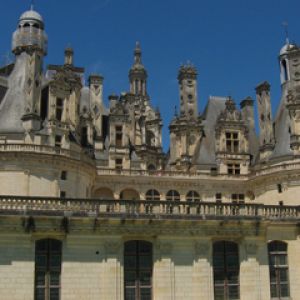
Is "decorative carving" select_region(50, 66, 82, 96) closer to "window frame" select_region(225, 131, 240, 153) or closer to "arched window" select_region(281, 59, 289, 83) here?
"window frame" select_region(225, 131, 240, 153)

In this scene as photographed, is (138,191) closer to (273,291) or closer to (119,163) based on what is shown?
(119,163)

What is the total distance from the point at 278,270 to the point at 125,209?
7739 mm

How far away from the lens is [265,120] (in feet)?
130

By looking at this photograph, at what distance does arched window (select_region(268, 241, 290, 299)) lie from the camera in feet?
78.7

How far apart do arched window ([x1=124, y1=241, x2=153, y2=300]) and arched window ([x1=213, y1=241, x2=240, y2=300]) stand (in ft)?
9.69

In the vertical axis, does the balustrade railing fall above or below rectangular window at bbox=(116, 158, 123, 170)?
below

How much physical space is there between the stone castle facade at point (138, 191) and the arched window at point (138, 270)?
0.15 feet

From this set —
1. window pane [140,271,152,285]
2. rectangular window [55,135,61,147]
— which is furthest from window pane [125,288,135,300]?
rectangular window [55,135,61,147]

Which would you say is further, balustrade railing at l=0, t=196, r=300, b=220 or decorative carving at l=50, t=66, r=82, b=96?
decorative carving at l=50, t=66, r=82, b=96

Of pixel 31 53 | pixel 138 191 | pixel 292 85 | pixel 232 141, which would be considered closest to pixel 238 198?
pixel 232 141

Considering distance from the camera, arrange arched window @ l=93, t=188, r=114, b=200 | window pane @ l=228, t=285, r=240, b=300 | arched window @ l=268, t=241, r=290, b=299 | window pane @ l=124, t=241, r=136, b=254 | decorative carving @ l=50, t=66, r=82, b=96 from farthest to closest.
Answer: arched window @ l=93, t=188, r=114, b=200 → decorative carving @ l=50, t=66, r=82, b=96 → arched window @ l=268, t=241, r=290, b=299 → window pane @ l=228, t=285, r=240, b=300 → window pane @ l=124, t=241, r=136, b=254

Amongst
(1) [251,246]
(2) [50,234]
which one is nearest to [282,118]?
(1) [251,246]

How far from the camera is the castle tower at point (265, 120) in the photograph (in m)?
38.7

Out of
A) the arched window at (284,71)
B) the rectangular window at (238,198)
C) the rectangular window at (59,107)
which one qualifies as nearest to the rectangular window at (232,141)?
the rectangular window at (238,198)
